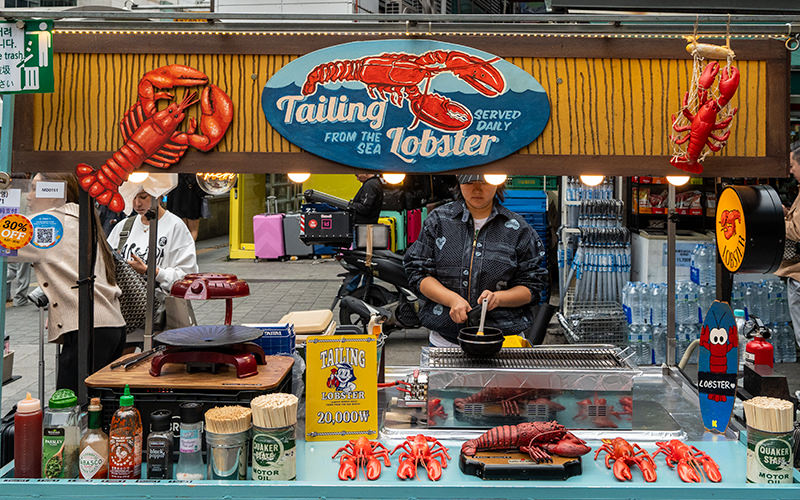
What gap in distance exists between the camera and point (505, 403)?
3.30 metres

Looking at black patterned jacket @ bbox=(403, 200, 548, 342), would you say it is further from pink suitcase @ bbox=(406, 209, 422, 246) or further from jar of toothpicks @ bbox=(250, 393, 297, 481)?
pink suitcase @ bbox=(406, 209, 422, 246)

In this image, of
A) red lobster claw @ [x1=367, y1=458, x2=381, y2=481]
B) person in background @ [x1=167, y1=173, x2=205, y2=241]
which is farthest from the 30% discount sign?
person in background @ [x1=167, y1=173, x2=205, y2=241]

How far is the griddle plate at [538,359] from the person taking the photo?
3373mm

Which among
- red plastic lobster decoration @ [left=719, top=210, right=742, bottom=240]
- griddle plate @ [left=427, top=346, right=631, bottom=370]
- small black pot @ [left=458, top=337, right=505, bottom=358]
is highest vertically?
red plastic lobster decoration @ [left=719, top=210, right=742, bottom=240]

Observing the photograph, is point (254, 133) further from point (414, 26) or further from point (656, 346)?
point (656, 346)

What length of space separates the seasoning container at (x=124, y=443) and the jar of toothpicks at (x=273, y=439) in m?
0.46

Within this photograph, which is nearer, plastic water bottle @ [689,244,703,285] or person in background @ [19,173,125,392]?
person in background @ [19,173,125,392]

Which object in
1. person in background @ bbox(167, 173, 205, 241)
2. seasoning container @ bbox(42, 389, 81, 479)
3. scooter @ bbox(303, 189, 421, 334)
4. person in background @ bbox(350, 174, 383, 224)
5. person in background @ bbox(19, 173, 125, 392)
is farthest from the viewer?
person in background @ bbox(167, 173, 205, 241)

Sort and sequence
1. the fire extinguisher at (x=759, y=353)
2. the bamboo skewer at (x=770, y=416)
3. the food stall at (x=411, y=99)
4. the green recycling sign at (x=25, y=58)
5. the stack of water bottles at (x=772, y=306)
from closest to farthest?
the bamboo skewer at (x=770, y=416)
the green recycling sign at (x=25, y=58)
the food stall at (x=411, y=99)
the fire extinguisher at (x=759, y=353)
the stack of water bottles at (x=772, y=306)

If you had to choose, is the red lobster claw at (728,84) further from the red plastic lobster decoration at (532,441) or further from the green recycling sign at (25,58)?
the green recycling sign at (25,58)

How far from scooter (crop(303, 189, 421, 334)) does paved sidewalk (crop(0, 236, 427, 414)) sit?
42 centimetres

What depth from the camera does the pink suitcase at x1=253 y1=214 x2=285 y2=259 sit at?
1553 centimetres

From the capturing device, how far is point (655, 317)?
834 cm

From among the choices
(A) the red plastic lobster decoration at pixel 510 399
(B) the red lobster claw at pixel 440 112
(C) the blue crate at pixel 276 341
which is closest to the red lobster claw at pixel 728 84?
(B) the red lobster claw at pixel 440 112
